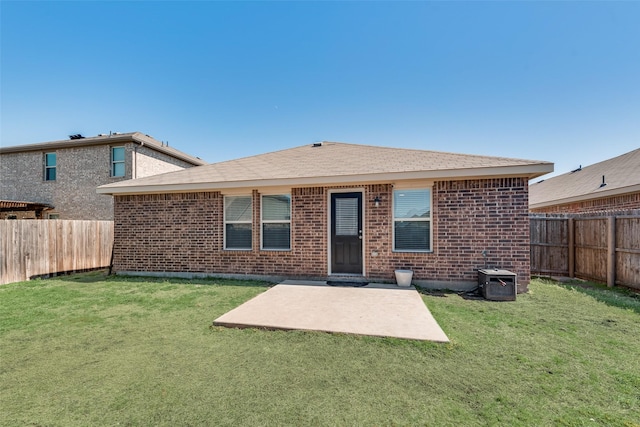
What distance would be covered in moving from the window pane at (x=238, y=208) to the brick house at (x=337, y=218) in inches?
1.1

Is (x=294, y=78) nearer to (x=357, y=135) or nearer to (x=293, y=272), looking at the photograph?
(x=357, y=135)

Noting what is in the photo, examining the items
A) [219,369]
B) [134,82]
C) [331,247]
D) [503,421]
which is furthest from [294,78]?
[503,421]

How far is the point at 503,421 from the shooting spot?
2.04m

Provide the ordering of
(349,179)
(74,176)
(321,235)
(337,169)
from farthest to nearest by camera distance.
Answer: (74,176) < (337,169) < (321,235) < (349,179)

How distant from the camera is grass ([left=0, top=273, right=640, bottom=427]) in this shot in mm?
2141

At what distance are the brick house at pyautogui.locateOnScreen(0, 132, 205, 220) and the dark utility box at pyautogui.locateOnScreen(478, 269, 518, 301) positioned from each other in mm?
15242

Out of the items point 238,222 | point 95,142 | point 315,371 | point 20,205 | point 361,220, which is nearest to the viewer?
point 315,371

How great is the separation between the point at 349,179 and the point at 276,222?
2.36 meters

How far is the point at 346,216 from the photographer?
277 inches

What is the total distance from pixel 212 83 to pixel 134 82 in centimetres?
312

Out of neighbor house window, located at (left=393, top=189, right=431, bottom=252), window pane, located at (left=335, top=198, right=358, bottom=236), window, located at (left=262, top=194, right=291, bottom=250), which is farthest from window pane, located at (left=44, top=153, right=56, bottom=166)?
neighbor house window, located at (left=393, top=189, right=431, bottom=252)

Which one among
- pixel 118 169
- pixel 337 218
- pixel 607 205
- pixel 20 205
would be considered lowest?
pixel 337 218

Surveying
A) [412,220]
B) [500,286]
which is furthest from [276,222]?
[500,286]

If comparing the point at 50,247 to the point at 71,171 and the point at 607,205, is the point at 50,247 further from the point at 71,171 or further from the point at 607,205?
the point at 607,205
